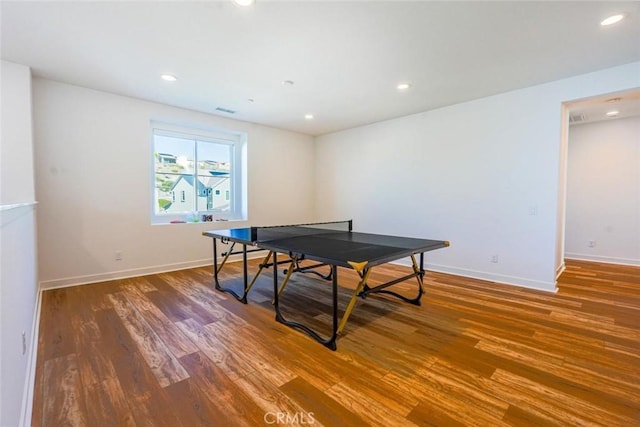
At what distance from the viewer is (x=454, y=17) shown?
2.29 m

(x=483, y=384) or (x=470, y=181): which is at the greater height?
(x=470, y=181)

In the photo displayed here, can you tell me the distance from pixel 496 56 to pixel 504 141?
1.43 metres

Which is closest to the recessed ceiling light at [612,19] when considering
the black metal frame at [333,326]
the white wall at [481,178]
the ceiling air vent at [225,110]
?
the white wall at [481,178]

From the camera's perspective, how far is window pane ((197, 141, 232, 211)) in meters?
5.17

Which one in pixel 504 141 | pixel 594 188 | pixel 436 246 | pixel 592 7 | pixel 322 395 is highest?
pixel 592 7

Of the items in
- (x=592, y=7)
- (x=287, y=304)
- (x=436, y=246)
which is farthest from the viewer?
(x=287, y=304)

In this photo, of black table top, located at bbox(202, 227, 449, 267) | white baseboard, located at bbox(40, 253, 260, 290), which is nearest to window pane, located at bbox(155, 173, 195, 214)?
white baseboard, located at bbox(40, 253, 260, 290)

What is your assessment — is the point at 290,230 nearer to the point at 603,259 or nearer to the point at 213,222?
the point at 213,222

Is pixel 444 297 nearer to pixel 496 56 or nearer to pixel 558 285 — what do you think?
pixel 558 285

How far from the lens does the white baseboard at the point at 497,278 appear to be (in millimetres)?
3645

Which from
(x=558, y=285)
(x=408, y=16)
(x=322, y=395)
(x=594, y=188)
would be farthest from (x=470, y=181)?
(x=322, y=395)

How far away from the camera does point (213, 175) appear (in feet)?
17.5

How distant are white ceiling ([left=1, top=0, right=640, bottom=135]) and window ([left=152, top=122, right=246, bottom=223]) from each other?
931mm

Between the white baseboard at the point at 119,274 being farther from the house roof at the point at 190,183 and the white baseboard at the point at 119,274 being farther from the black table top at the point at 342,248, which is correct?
the black table top at the point at 342,248
